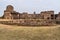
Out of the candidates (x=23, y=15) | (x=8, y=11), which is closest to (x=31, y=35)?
(x=23, y=15)

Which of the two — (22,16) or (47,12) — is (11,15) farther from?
(47,12)

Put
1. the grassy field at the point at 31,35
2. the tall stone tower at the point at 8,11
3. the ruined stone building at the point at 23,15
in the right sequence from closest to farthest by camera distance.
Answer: the grassy field at the point at 31,35, the ruined stone building at the point at 23,15, the tall stone tower at the point at 8,11

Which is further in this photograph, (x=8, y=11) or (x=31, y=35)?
(x=8, y=11)

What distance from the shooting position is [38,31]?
1498cm

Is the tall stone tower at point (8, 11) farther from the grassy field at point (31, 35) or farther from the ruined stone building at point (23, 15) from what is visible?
the grassy field at point (31, 35)

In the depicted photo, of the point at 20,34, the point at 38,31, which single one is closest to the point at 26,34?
the point at 20,34

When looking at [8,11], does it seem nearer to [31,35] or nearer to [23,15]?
[23,15]

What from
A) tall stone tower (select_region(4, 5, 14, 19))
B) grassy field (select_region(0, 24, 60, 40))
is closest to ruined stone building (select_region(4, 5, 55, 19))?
tall stone tower (select_region(4, 5, 14, 19))

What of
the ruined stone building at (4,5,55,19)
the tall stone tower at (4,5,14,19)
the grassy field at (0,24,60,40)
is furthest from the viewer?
the tall stone tower at (4,5,14,19)

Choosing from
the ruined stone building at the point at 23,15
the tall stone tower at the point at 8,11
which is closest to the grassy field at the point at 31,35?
the ruined stone building at the point at 23,15

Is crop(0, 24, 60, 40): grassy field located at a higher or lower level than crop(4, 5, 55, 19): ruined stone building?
lower

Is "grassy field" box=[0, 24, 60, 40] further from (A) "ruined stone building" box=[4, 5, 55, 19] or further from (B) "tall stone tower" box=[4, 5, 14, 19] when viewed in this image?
(B) "tall stone tower" box=[4, 5, 14, 19]

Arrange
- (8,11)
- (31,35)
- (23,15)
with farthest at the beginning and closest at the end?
1. (8,11)
2. (23,15)
3. (31,35)

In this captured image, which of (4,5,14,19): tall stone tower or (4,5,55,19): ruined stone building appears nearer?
(4,5,55,19): ruined stone building
